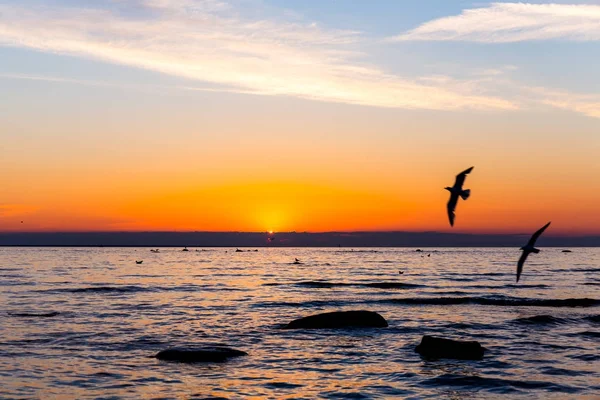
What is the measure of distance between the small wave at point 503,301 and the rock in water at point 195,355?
29780 mm

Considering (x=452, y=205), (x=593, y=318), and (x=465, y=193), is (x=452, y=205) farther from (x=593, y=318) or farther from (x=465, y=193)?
(x=593, y=318)

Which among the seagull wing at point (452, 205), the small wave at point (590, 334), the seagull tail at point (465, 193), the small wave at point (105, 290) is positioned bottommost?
the small wave at point (105, 290)

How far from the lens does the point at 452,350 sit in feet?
84.9

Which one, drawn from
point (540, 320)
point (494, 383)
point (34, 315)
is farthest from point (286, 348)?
point (34, 315)

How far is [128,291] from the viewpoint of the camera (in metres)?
61.6

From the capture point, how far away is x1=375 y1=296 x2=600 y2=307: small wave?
164ft

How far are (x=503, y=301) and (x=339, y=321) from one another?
23.2 metres

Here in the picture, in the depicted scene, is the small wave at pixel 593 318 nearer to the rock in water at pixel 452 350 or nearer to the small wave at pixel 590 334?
the small wave at pixel 590 334

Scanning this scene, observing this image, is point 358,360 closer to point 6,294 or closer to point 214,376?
point 214,376

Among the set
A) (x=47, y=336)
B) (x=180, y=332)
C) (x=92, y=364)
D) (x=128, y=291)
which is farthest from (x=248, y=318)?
(x=128, y=291)

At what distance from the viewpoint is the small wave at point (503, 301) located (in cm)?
5000

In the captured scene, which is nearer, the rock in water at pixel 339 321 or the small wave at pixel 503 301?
the rock in water at pixel 339 321

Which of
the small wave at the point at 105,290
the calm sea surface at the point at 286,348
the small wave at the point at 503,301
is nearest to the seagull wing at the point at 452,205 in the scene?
the calm sea surface at the point at 286,348

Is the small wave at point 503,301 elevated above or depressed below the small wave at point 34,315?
below
